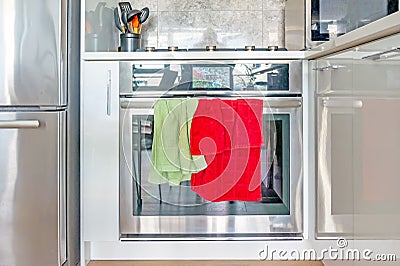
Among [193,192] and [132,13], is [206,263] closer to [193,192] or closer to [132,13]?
[193,192]

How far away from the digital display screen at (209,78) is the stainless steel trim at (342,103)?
0.45m

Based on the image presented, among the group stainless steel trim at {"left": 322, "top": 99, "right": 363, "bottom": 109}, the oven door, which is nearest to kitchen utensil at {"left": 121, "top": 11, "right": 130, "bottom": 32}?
the oven door

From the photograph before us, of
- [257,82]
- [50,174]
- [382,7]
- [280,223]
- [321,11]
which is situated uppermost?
[321,11]

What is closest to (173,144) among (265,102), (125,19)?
(265,102)

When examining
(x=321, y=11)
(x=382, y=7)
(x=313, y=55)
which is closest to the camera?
(x=382, y=7)

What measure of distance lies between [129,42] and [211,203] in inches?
31.7

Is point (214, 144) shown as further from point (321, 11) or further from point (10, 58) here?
point (10, 58)

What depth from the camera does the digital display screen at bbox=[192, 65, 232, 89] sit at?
7.24 ft

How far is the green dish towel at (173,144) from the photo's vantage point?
2186mm

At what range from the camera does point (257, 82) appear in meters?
2.20

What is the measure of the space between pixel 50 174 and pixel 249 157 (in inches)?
30.8

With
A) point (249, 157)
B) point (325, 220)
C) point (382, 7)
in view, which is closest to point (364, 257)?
point (325, 220)

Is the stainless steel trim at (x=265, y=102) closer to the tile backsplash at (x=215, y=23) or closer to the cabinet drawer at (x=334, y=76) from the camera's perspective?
the cabinet drawer at (x=334, y=76)

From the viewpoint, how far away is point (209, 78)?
7.25 ft
